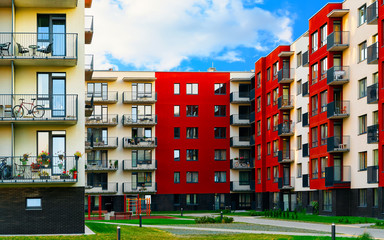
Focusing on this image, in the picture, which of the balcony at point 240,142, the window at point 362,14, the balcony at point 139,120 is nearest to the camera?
the window at point 362,14

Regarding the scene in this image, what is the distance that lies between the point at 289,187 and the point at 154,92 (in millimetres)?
22835

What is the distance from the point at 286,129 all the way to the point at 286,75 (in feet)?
18.9

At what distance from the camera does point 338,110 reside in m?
52.6

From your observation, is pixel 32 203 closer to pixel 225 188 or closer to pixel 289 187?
pixel 289 187

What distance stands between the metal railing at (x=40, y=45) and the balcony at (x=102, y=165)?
47587 millimetres

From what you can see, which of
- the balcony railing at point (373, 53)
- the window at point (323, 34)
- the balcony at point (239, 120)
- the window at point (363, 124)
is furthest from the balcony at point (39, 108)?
the balcony at point (239, 120)

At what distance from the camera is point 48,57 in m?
30.3

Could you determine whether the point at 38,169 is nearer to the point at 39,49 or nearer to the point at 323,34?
the point at 39,49

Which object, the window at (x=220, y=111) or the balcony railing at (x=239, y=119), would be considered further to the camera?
the window at (x=220, y=111)

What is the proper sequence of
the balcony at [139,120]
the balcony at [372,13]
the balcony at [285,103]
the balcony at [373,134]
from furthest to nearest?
the balcony at [139,120] < the balcony at [285,103] < the balcony at [372,13] < the balcony at [373,134]

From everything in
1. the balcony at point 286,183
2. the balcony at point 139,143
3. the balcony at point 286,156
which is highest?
the balcony at point 139,143

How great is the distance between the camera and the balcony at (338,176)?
51750 mm

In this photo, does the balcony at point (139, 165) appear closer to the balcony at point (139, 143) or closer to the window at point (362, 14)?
A: the balcony at point (139, 143)

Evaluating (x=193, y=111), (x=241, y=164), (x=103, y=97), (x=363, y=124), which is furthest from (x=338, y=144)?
(x=103, y=97)
